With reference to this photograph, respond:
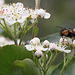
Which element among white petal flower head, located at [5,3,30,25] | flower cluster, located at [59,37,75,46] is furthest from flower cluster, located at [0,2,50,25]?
flower cluster, located at [59,37,75,46]

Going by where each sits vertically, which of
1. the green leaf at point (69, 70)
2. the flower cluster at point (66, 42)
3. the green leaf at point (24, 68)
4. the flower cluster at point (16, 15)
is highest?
the flower cluster at point (16, 15)

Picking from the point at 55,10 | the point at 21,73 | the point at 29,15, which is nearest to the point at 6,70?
the point at 21,73

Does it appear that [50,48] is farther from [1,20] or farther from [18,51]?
[1,20]

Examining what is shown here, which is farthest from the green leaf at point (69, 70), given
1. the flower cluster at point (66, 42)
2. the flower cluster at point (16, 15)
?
the flower cluster at point (16, 15)

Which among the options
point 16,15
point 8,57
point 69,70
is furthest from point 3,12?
point 69,70

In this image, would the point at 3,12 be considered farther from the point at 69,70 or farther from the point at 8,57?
the point at 69,70

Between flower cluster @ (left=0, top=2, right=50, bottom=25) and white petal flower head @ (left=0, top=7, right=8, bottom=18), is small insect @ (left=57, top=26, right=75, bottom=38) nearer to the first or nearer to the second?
flower cluster @ (left=0, top=2, right=50, bottom=25)

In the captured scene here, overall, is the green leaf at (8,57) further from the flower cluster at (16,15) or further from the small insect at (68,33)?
the small insect at (68,33)

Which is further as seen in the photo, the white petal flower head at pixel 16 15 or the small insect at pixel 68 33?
the small insect at pixel 68 33
